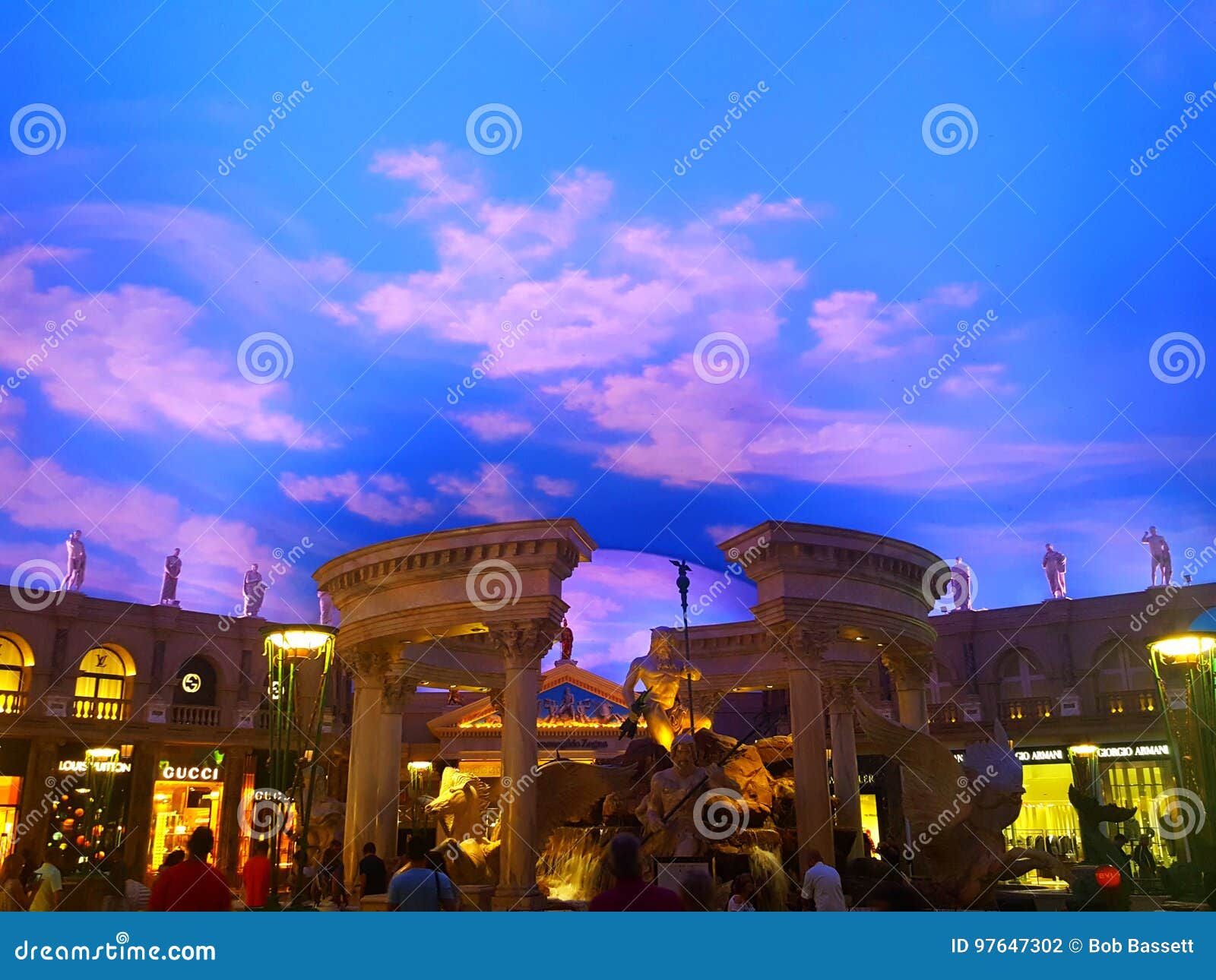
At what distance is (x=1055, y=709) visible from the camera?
26781 mm

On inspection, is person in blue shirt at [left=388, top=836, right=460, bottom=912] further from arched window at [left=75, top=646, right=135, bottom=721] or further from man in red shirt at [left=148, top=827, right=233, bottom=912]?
arched window at [left=75, top=646, right=135, bottom=721]

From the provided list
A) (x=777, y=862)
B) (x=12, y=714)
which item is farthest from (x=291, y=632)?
(x=12, y=714)

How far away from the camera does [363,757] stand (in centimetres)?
1780

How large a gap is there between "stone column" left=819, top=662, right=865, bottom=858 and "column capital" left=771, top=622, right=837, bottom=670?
6.38 ft

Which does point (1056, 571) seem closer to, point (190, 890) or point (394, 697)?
point (394, 697)

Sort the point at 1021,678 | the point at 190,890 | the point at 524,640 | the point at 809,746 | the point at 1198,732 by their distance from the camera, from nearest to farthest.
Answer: the point at 190,890, the point at 1198,732, the point at 809,746, the point at 524,640, the point at 1021,678

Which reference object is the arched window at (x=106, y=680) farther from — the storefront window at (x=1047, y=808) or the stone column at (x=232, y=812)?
the storefront window at (x=1047, y=808)

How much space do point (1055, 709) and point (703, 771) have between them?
15.7m

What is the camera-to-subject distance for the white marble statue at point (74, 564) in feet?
94.9

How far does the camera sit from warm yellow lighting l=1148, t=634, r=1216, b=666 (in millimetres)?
10406

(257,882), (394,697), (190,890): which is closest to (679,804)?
(394,697)

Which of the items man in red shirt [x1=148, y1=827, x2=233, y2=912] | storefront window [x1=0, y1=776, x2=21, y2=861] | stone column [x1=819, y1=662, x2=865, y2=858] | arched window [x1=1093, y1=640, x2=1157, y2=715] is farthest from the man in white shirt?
storefront window [x1=0, y1=776, x2=21, y2=861]

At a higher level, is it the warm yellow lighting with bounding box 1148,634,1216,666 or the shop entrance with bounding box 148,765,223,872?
the warm yellow lighting with bounding box 1148,634,1216,666

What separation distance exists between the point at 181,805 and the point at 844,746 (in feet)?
68.1
